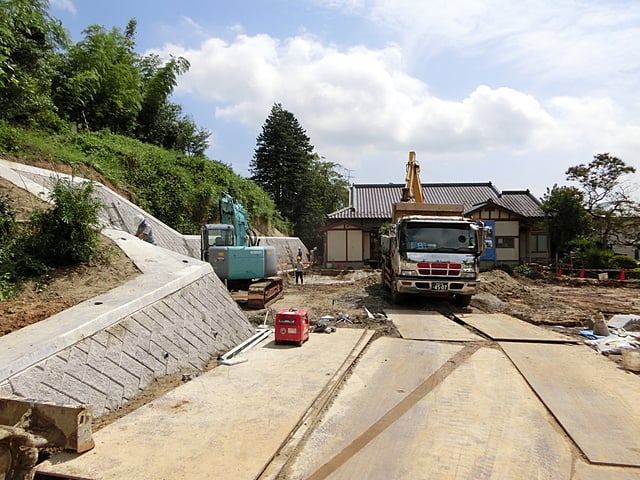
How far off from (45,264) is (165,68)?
21.6 meters

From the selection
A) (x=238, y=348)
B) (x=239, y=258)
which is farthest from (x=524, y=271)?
(x=238, y=348)

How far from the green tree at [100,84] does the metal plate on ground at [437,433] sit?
1974cm

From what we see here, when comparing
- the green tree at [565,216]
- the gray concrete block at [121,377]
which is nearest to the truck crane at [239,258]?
the gray concrete block at [121,377]

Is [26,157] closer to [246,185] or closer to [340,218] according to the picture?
[246,185]

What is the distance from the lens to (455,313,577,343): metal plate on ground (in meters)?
8.40

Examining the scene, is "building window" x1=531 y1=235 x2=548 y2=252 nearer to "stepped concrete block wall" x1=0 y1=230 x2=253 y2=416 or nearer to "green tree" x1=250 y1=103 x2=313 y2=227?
"green tree" x1=250 y1=103 x2=313 y2=227

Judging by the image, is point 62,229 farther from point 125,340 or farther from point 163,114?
point 163,114

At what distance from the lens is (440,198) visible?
3516cm

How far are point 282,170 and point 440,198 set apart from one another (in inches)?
547

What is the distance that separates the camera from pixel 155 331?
5.71m

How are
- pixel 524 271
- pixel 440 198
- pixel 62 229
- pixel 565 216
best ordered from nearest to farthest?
pixel 62 229
pixel 524 271
pixel 565 216
pixel 440 198

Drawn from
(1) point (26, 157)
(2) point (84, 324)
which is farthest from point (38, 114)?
(2) point (84, 324)

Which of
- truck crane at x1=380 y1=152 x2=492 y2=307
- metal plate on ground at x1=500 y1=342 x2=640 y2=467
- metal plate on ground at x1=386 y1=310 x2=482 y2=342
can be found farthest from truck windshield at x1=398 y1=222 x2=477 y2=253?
metal plate on ground at x1=500 y1=342 x2=640 y2=467

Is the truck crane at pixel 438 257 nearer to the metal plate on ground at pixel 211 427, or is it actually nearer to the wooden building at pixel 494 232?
the metal plate on ground at pixel 211 427
